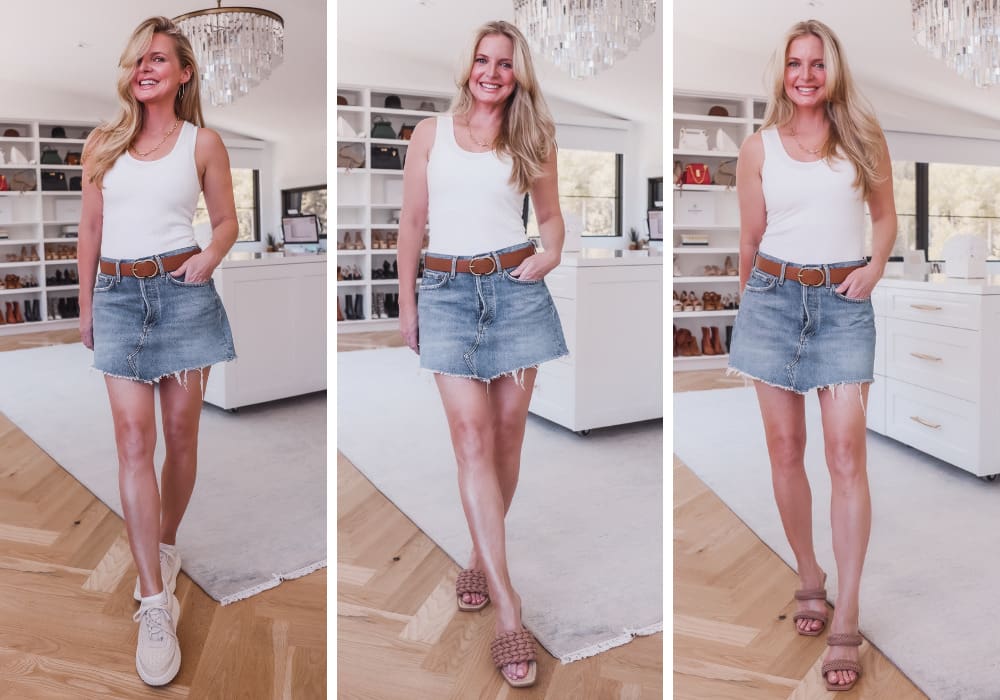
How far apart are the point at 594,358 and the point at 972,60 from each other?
4.04 feet

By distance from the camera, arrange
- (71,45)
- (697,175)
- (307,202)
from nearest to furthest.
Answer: (71,45)
(697,175)
(307,202)

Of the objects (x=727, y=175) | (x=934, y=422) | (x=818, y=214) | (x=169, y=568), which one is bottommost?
(x=169, y=568)

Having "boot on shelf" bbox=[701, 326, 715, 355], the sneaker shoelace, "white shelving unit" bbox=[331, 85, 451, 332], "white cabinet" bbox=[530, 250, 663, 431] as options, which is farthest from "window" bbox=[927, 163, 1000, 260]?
the sneaker shoelace

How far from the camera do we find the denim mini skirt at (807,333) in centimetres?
221

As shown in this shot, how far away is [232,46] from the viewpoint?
2359 millimetres

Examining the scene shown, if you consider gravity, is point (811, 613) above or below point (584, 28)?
below

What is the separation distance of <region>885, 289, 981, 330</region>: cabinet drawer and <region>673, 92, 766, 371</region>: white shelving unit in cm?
40

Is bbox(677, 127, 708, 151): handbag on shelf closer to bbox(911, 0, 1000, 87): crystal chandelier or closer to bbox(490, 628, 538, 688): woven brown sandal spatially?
bbox(911, 0, 1000, 87): crystal chandelier

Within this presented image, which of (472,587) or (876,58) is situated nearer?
(876,58)

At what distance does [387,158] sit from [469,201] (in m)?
0.28

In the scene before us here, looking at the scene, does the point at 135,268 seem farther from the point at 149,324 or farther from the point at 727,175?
the point at 727,175

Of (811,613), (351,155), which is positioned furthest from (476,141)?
(811,613)

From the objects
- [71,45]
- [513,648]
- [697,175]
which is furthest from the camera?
[697,175]

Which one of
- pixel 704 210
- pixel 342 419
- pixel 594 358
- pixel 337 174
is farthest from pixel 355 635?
pixel 704 210
